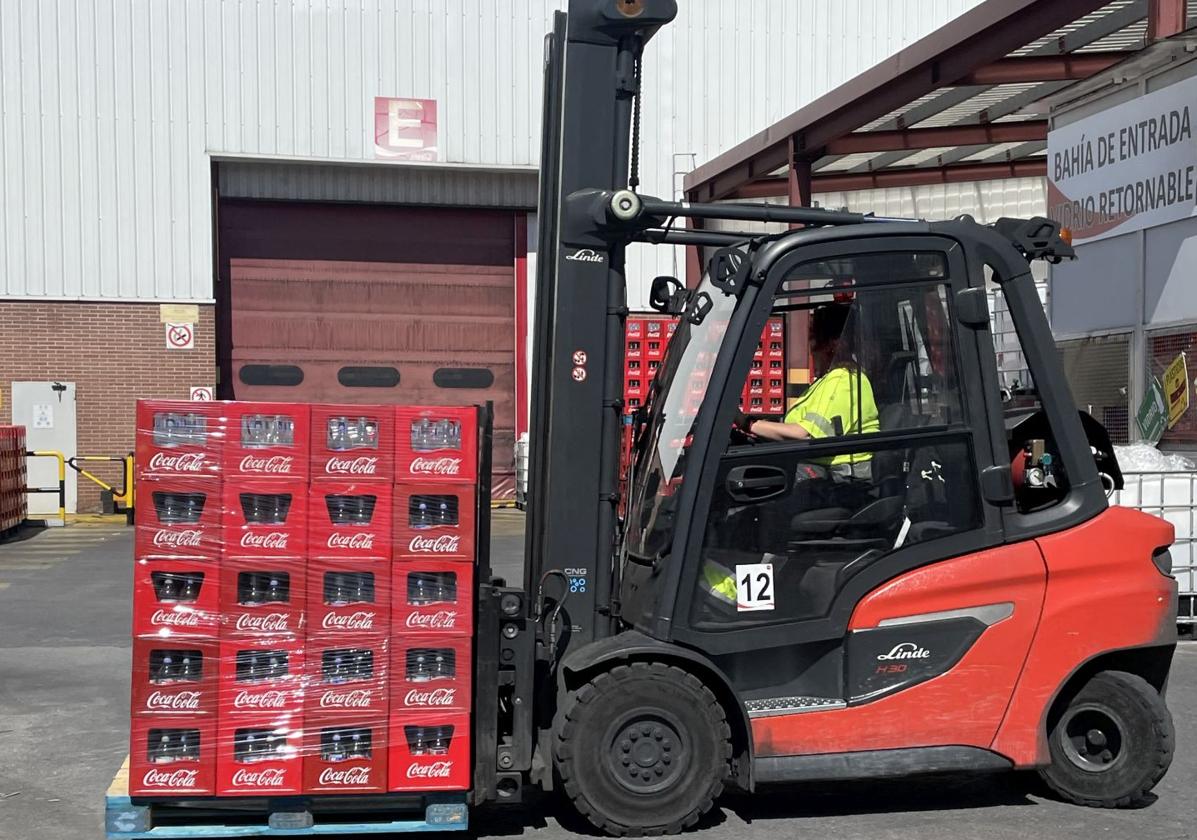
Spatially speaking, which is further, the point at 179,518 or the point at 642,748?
the point at 642,748

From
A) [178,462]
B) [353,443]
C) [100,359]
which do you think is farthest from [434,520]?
[100,359]

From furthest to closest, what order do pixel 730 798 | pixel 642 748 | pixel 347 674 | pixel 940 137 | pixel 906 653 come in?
pixel 940 137, pixel 730 798, pixel 906 653, pixel 642 748, pixel 347 674

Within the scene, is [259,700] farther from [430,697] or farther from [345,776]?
[430,697]

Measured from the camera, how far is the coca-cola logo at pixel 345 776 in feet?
15.6

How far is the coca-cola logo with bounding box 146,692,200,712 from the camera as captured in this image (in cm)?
469

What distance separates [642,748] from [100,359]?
57.6ft

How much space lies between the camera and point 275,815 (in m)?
4.71

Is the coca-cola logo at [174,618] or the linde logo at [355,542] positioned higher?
the linde logo at [355,542]

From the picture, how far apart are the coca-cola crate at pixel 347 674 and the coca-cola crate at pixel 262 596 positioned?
0.45ft

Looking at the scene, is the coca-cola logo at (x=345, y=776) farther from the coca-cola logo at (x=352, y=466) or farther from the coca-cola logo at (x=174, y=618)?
the coca-cola logo at (x=352, y=466)

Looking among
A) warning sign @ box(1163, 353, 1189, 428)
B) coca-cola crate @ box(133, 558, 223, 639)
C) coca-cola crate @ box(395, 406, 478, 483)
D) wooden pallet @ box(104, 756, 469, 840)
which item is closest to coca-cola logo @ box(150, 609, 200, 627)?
coca-cola crate @ box(133, 558, 223, 639)

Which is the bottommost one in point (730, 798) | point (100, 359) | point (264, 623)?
point (730, 798)

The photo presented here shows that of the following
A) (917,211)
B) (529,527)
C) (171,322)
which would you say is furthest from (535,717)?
(917,211)

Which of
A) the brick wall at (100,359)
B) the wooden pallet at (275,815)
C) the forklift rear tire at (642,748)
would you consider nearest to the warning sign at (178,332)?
the brick wall at (100,359)
